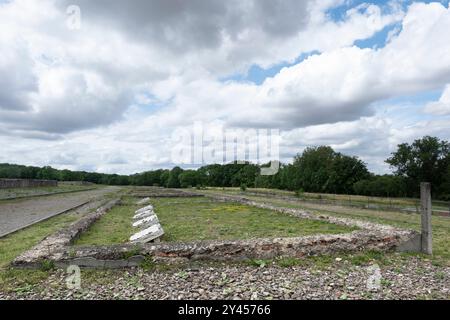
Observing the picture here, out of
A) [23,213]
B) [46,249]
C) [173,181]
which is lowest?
[23,213]

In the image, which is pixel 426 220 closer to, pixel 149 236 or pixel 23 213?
pixel 149 236

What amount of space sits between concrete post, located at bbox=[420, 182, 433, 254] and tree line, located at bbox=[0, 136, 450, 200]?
132ft

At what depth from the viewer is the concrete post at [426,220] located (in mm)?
7578

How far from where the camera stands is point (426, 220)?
301 inches

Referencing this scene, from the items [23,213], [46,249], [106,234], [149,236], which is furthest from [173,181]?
[46,249]

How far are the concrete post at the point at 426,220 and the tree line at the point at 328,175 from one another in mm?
40144

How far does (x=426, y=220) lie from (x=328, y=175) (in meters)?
61.5

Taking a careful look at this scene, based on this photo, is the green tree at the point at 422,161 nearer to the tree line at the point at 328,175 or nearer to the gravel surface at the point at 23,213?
the tree line at the point at 328,175

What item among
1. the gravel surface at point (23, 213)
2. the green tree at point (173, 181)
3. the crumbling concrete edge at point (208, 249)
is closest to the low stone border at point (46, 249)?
the crumbling concrete edge at point (208, 249)

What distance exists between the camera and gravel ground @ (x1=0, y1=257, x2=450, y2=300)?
490 cm

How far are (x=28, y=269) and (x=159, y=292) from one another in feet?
9.10

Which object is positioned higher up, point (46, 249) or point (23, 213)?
point (46, 249)

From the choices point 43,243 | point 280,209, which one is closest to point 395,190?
point 280,209
